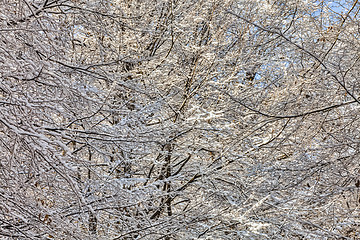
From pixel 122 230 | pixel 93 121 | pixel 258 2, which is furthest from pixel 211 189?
pixel 258 2

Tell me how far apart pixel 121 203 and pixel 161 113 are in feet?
6.27

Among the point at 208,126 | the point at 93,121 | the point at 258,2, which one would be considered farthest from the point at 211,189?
the point at 258,2

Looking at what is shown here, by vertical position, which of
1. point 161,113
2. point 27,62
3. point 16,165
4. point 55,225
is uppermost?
point 161,113

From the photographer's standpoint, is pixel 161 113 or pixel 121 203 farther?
pixel 161 113

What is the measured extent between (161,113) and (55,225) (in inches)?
112

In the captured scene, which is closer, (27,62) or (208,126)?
(27,62)

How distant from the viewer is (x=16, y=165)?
10.8ft

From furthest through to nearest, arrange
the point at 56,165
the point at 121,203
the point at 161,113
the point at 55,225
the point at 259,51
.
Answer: the point at 259,51, the point at 161,113, the point at 121,203, the point at 55,225, the point at 56,165

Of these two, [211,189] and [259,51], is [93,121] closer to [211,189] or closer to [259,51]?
[211,189]

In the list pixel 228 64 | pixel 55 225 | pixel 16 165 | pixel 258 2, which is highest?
pixel 258 2

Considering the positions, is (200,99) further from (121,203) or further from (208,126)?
(121,203)

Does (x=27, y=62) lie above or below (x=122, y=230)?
above

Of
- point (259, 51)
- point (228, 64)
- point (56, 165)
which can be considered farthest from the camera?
point (259, 51)

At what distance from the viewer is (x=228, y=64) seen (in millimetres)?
6160
